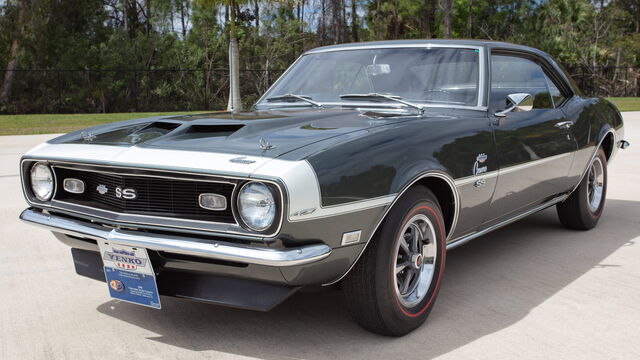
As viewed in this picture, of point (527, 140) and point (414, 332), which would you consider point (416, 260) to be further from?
point (527, 140)

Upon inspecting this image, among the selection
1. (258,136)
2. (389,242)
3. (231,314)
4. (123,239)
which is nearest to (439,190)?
(389,242)

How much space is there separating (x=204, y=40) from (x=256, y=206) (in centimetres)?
3028

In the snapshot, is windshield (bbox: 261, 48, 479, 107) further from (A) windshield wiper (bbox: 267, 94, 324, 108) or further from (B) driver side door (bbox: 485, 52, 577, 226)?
(B) driver side door (bbox: 485, 52, 577, 226)

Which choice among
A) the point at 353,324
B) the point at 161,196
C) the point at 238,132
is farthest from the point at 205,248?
the point at 353,324

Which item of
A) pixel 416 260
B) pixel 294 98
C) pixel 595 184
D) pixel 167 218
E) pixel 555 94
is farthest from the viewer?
pixel 595 184

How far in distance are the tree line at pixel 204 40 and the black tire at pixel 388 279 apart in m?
18.2

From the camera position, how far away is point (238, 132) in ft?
10.0

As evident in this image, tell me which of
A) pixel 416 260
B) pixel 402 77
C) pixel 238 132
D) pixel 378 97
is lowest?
pixel 416 260

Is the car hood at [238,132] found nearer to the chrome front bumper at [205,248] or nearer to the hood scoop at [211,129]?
the hood scoop at [211,129]

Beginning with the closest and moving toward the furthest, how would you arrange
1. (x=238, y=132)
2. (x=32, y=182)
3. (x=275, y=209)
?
1. (x=275, y=209)
2. (x=238, y=132)
3. (x=32, y=182)

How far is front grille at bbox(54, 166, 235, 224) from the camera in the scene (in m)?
2.71

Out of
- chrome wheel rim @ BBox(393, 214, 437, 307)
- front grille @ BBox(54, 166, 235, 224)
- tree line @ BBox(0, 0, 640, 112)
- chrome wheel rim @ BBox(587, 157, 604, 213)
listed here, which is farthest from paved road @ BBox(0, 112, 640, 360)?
tree line @ BBox(0, 0, 640, 112)

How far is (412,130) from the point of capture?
10.5ft

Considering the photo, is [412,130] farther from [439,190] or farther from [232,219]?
[232,219]
